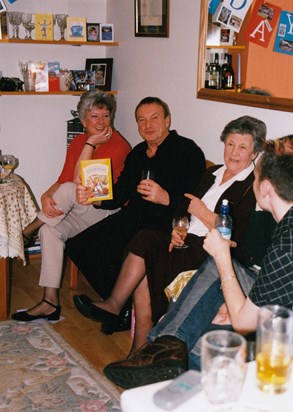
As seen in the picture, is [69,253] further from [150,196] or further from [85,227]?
[150,196]

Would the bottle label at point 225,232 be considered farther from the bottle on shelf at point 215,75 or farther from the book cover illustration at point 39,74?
the book cover illustration at point 39,74

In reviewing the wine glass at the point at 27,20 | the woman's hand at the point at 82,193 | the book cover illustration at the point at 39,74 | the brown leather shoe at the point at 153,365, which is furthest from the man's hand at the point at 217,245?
the wine glass at the point at 27,20

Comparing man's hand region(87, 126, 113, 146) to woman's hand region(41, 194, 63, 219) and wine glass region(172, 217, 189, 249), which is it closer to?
woman's hand region(41, 194, 63, 219)

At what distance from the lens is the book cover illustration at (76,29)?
165 inches

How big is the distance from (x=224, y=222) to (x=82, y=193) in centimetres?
106

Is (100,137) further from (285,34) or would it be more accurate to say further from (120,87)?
(285,34)

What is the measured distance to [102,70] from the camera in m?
4.41

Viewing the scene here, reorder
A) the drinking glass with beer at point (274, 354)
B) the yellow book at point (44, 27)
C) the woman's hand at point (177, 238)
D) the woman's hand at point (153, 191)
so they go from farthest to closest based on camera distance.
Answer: the yellow book at point (44, 27) < the woman's hand at point (153, 191) < the woman's hand at point (177, 238) < the drinking glass with beer at point (274, 354)

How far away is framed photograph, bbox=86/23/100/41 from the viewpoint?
4.32m

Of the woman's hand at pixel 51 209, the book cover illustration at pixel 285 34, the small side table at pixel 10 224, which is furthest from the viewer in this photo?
the woman's hand at pixel 51 209

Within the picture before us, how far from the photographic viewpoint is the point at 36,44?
13.8ft

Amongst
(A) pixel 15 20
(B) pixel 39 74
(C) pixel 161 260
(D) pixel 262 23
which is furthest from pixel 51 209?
(D) pixel 262 23

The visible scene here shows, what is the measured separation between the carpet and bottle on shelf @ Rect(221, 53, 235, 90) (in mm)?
1648

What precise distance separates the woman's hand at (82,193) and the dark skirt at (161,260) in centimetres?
67
